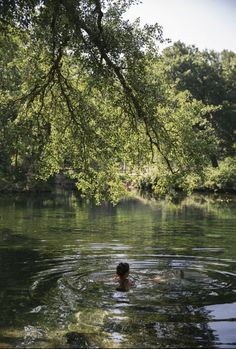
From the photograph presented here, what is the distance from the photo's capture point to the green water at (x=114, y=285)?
36.4 ft

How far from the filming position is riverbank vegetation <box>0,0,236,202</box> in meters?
15.5

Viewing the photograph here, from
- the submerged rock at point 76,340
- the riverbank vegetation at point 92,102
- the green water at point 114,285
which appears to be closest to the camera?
the submerged rock at point 76,340

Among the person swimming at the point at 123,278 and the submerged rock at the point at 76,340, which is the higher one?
the person swimming at the point at 123,278

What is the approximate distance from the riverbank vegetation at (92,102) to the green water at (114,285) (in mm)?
3592

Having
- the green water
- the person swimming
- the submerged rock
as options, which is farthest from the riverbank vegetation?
the submerged rock

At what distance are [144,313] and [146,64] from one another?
8598 millimetres

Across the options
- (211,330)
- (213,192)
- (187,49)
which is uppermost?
(187,49)

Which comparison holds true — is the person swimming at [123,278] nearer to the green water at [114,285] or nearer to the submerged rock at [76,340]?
the green water at [114,285]

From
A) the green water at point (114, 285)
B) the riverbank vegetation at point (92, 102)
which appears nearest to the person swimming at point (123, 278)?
the green water at point (114, 285)

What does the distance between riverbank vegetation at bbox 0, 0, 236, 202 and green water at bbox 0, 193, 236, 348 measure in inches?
141

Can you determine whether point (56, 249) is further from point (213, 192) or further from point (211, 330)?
point (213, 192)

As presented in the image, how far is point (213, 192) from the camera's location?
235 feet

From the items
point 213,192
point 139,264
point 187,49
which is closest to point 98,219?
point 139,264

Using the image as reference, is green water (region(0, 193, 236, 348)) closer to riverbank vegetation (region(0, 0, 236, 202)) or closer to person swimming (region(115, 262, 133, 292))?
person swimming (region(115, 262, 133, 292))
